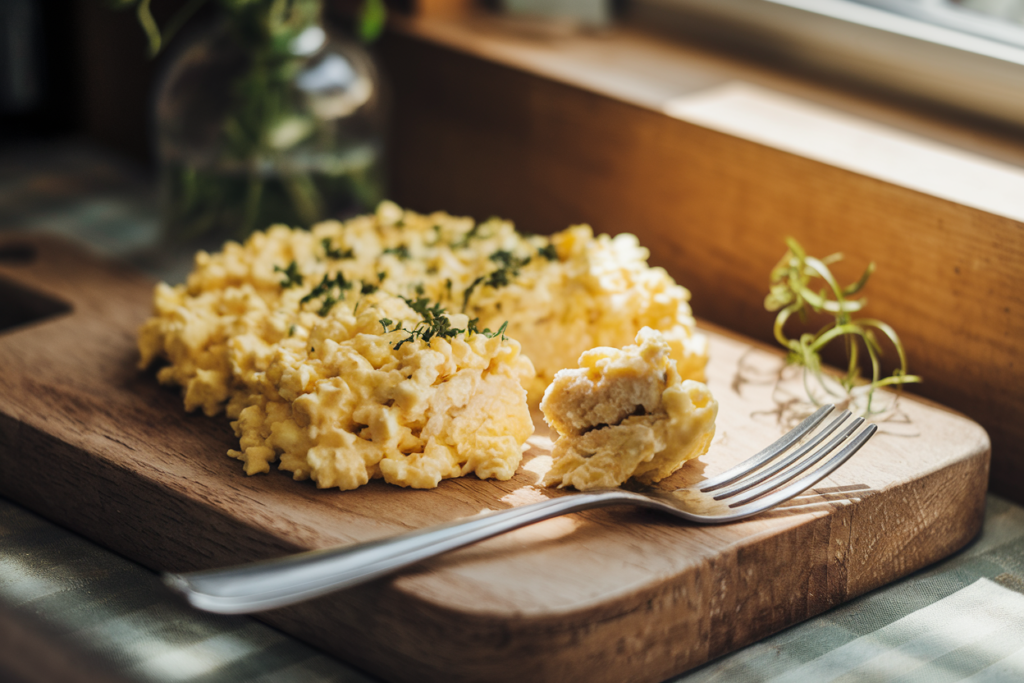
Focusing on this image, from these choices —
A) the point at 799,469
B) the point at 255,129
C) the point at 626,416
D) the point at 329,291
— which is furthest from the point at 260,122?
the point at 799,469

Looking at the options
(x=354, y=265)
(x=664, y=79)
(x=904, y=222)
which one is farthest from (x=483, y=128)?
(x=904, y=222)

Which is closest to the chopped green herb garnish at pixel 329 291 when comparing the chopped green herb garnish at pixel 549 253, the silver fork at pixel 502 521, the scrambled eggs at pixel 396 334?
the scrambled eggs at pixel 396 334

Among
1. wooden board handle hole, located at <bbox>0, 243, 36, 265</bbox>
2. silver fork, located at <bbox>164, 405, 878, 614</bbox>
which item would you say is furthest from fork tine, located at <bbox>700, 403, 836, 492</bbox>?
wooden board handle hole, located at <bbox>0, 243, 36, 265</bbox>

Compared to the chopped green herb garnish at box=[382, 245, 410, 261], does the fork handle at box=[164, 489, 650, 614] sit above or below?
below

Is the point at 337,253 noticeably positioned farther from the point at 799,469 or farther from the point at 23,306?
the point at 799,469

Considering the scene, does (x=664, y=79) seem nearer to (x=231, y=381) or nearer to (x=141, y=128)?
(x=231, y=381)

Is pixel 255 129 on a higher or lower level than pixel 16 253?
higher

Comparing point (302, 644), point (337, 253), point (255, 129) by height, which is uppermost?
point (255, 129)

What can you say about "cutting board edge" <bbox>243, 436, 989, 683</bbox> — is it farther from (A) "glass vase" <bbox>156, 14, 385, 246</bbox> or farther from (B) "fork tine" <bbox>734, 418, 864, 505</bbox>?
(A) "glass vase" <bbox>156, 14, 385, 246</bbox>
